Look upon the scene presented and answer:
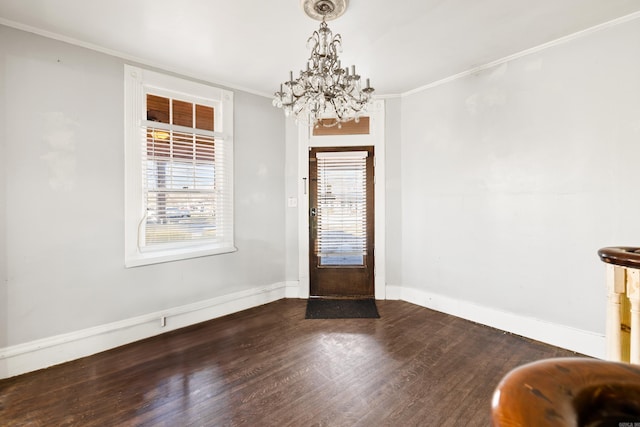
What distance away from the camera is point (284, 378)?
83.3 inches

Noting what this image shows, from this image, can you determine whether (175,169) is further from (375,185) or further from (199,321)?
(375,185)

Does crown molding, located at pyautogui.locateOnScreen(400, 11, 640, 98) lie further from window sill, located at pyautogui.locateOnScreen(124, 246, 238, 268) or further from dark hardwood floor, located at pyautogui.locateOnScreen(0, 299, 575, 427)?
window sill, located at pyautogui.locateOnScreen(124, 246, 238, 268)

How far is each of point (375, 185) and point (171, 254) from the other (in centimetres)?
250

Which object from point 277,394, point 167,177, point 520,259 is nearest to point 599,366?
point 277,394

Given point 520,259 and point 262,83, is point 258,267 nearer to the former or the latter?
point 262,83

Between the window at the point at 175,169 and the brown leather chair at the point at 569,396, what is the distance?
119 inches

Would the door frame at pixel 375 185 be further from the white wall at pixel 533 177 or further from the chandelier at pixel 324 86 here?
the chandelier at pixel 324 86

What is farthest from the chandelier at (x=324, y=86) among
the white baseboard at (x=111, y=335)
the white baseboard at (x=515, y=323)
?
the white baseboard at (x=515, y=323)

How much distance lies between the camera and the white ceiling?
2.03 meters

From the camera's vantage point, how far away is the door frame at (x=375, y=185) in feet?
12.3

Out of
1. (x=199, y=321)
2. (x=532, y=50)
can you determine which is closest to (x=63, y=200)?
(x=199, y=321)

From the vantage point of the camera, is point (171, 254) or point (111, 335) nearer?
point (111, 335)

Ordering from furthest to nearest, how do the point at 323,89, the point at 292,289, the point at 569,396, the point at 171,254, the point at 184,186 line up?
the point at 292,289
the point at 184,186
the point at 171,254
the point at 323,89
the point at 569,396

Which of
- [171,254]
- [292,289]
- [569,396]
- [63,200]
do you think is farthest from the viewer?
[292,289]
